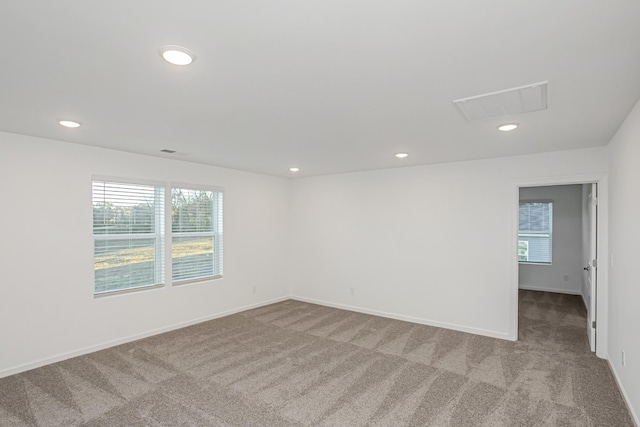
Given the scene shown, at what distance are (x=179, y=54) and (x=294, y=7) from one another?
0.71 m

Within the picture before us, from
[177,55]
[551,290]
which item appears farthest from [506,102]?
[551,290]

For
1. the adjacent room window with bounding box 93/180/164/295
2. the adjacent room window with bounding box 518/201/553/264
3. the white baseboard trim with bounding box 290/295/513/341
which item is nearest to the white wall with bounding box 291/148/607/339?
the white baseboard trim with bounding box 290/295/513/341

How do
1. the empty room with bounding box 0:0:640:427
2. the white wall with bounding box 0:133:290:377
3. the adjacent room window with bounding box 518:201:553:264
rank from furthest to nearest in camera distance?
the adjacent room window with bounding box 518:201:553:264, the white wall with bounding box 0:133:290:377, the empty room with bounding box 0:0:640:427

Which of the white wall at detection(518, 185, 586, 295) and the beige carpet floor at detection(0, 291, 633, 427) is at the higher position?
the white wall at detection(518, 185, 586, 295)

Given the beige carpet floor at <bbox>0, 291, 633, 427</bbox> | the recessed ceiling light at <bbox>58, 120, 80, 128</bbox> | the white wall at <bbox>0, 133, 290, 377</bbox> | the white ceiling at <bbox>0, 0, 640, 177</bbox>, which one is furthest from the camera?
the white wall at <bbox>0, 133, 290, 377</bbox>

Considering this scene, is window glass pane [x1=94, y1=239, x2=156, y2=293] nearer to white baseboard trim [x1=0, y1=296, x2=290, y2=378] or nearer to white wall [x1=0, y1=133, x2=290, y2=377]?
white wall [x1=0, y1=133, x2=290, y2=377]

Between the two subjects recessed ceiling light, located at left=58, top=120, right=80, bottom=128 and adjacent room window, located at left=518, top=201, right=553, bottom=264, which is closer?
recessed ceiling light, located at left=58, top=120, right=80, bottom=128

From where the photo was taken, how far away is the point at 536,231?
24.5 feet

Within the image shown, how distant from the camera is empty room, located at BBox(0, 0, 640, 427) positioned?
5.32ft

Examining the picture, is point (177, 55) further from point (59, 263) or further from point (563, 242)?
point (563, 242)

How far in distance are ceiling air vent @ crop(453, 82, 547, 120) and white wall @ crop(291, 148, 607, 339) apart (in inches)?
79.6

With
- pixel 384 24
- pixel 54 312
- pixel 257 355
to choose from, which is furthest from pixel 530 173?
pixel 54 312

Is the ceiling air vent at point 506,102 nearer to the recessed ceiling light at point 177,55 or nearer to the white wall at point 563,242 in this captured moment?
the recessed ceiling light at point 177,55

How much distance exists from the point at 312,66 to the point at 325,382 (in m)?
2.68
